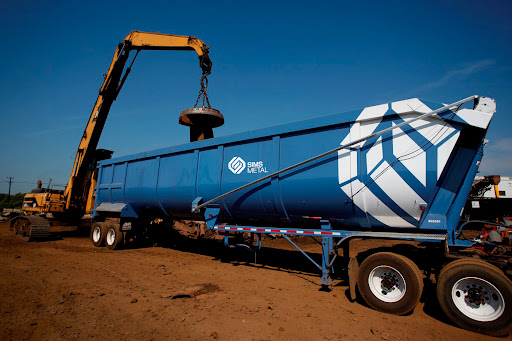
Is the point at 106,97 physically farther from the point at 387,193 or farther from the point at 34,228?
the point at 387,193

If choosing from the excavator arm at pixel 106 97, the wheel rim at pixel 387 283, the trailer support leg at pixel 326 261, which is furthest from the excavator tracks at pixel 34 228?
the wheel rim at pixel 387 283

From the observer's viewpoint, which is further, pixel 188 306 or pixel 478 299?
pixel 188 306

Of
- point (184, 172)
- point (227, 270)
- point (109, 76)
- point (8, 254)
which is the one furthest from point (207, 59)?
point (8, 254)

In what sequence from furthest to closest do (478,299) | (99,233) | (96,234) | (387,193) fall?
1. (96,234)
2. (99,233)
3. (387,193)
4. (478,299)

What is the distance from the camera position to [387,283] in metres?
4.80

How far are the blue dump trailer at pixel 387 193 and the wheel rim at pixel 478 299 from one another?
0.01 metres

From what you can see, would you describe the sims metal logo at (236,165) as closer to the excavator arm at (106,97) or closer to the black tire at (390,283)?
the black tire at (390,283)

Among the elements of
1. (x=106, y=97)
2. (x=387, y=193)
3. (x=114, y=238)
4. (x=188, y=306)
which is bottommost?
(x=188, y=306)

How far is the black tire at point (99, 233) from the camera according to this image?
35.4 feet

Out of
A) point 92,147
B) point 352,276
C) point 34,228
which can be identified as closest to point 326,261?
point 352,276

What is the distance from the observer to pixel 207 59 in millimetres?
9773

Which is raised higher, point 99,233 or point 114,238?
point 99,233

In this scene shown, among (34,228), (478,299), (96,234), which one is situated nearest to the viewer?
(478,299)

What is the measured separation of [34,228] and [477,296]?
1492cm
